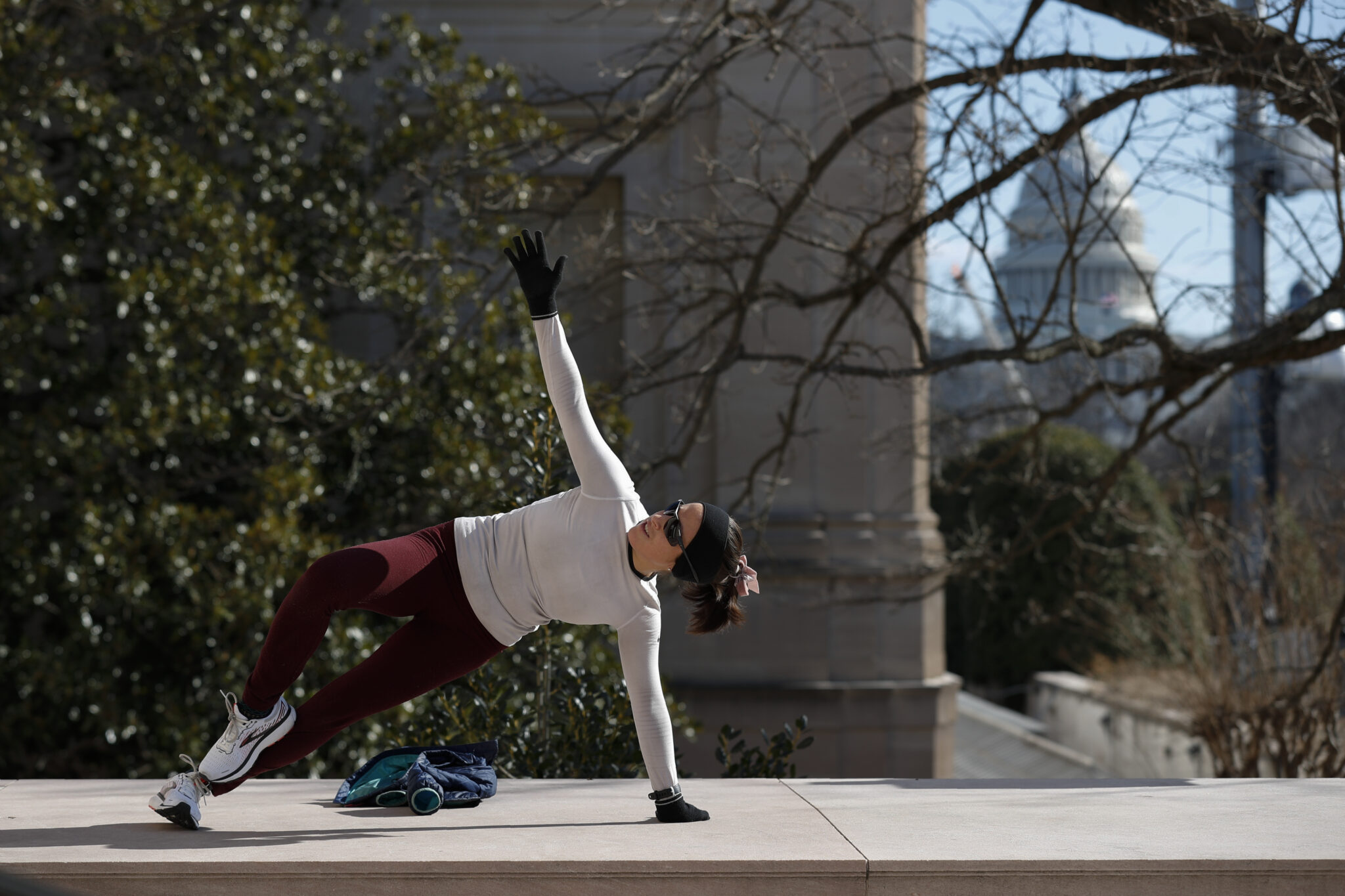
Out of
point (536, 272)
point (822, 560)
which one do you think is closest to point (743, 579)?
point (536, 272)

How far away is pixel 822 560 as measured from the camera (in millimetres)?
9180

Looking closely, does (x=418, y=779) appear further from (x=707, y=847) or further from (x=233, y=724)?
(x=707, y=847)

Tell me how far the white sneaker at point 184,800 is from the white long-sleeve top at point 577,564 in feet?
3.16

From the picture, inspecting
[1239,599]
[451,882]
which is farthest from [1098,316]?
[451,882]

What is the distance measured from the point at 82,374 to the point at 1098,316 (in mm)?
7381

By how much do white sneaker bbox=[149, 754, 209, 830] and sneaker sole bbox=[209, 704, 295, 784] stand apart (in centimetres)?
5

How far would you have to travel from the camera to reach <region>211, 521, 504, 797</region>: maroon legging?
3.70 meters

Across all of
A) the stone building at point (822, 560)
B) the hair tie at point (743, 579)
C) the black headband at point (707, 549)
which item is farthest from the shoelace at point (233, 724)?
the stone building at point (822, 560)

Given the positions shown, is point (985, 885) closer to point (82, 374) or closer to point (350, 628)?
point (350, 628)

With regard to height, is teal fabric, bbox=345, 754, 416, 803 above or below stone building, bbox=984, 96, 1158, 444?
below

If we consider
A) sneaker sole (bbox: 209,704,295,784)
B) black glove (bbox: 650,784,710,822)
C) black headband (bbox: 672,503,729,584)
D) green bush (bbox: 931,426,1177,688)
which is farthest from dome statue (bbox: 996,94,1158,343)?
green bush (bbox: 931,426,1177,688)

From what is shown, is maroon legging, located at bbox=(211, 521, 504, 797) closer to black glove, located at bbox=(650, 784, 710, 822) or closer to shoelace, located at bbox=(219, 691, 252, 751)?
shoelace, located at bbox=(219, 691, 252, 751)

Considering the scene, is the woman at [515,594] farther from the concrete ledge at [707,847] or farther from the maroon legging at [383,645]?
the concrete ledge at [707,847]

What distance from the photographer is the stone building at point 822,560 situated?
9102 millimetres
